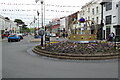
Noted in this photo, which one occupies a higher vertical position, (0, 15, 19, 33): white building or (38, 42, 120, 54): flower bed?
(0, 15, 19, 33): white building

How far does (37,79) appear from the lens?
5.15 m

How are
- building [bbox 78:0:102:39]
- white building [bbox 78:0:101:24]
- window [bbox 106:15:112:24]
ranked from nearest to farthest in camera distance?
window [bbox 106:15:112:24] → building [bbox 78:0:102:39] → white building [bbox 78:0:101:24]

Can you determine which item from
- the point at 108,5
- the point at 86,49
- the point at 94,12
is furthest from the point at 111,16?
the point at 86,49

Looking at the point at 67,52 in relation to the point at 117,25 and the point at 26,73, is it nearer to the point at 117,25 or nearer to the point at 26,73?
the point at 26,73

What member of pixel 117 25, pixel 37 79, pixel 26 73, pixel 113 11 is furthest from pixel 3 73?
pixel 113 11

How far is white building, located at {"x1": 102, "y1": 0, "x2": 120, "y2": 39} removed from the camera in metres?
26.2

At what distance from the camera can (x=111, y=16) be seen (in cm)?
2841

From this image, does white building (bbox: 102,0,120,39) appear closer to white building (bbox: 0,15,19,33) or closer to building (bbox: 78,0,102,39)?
building (bbox: 78,0,102,39)

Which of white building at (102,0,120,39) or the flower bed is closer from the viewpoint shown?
the flower bed

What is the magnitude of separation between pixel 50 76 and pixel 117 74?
9.29 ft

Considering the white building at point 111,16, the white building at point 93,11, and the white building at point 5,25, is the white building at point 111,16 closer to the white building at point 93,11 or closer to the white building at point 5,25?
the white building at point 93,11

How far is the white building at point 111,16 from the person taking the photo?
26.2 metres

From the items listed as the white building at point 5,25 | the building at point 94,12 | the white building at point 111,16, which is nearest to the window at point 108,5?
the white building at point 111,16


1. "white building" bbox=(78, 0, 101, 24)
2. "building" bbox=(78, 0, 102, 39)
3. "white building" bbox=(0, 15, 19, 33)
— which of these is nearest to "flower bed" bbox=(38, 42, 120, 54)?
"building" bbox=(78, 0, 102, 39)
